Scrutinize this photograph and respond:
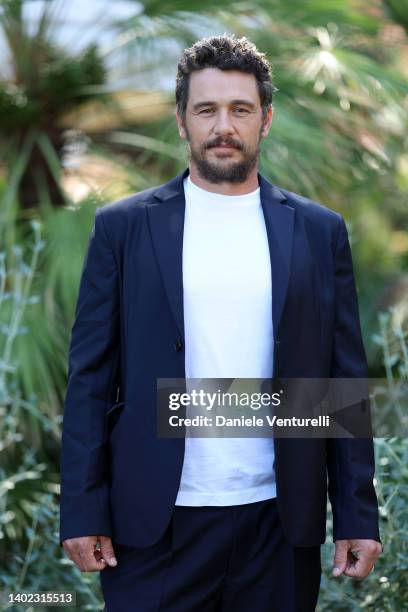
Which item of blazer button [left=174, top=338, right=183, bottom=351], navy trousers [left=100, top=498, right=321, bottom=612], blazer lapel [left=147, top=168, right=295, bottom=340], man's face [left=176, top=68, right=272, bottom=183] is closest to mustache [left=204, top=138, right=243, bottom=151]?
man's face [left=176, top=68, right=272, bottom=183]

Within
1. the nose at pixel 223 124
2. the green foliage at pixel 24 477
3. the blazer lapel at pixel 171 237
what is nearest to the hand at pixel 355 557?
the blazer lapel at pixel 171 237

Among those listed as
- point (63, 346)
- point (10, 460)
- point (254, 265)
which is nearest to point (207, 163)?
point (254, 265)

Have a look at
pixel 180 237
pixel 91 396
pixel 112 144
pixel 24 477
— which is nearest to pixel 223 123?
pixel 180 237

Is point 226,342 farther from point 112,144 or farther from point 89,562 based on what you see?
→ point 112,144

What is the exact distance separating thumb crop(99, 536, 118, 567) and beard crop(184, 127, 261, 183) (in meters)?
0.87

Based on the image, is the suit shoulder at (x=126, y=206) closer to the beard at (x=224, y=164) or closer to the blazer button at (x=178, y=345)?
the beard at (x=224, y=164)

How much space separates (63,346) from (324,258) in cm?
171

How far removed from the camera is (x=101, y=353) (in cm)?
223

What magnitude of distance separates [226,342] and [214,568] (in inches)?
19.9

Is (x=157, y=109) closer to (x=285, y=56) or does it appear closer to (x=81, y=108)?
(x=81, y=108)

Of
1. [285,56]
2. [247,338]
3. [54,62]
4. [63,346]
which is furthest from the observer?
[54,62]

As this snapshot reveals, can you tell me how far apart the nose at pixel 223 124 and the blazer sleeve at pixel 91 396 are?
346 millimetres

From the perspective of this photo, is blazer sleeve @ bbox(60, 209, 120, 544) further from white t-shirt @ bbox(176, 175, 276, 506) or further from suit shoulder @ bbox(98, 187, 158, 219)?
white t-shirt @ bbox(176, 175, 276, 506)

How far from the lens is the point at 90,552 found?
85.7 inches
